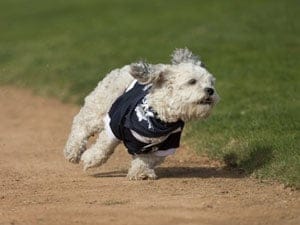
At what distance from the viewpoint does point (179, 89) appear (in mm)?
10469

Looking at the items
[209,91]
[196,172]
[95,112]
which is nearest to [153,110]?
[209,91]

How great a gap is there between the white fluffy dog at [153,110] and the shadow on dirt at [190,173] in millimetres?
463

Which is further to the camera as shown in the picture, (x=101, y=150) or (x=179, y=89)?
(x=101, y=150)

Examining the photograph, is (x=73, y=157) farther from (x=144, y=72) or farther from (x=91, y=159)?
(x=144, y=72)

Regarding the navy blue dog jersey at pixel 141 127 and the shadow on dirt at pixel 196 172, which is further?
the shadow on dirt at pixel 196 172

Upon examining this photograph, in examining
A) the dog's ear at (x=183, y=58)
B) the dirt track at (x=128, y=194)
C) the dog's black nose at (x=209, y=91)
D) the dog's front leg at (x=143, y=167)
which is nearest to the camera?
the dirt track at (x=128, y=194)

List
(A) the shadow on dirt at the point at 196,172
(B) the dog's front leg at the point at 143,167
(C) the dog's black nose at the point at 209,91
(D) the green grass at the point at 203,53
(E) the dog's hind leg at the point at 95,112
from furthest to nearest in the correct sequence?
(D) the green grass at the point at 203,53 → (E) the dog's hind leg at the point at 95,112 → (A) the shadow on dirt at the point at 196,172 → (B) the dog's front leg at the point at 143,167 → (C) the dog's black nose at the point at 209,91

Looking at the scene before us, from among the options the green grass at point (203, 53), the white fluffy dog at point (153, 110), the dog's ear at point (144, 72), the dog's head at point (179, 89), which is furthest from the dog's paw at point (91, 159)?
the green grass at point (203, 53)

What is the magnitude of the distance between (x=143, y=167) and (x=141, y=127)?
486 millimetres

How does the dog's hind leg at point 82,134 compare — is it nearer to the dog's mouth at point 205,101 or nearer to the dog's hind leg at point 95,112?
the dog's hind leg at point 95,112

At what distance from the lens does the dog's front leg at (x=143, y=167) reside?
1074 centimetres

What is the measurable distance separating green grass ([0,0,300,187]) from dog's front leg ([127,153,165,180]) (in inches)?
49.6

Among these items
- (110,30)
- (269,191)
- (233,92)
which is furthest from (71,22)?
(269,191)

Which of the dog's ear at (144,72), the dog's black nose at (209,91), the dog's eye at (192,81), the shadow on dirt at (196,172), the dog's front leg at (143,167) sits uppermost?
the dog's ear at (144,72)
